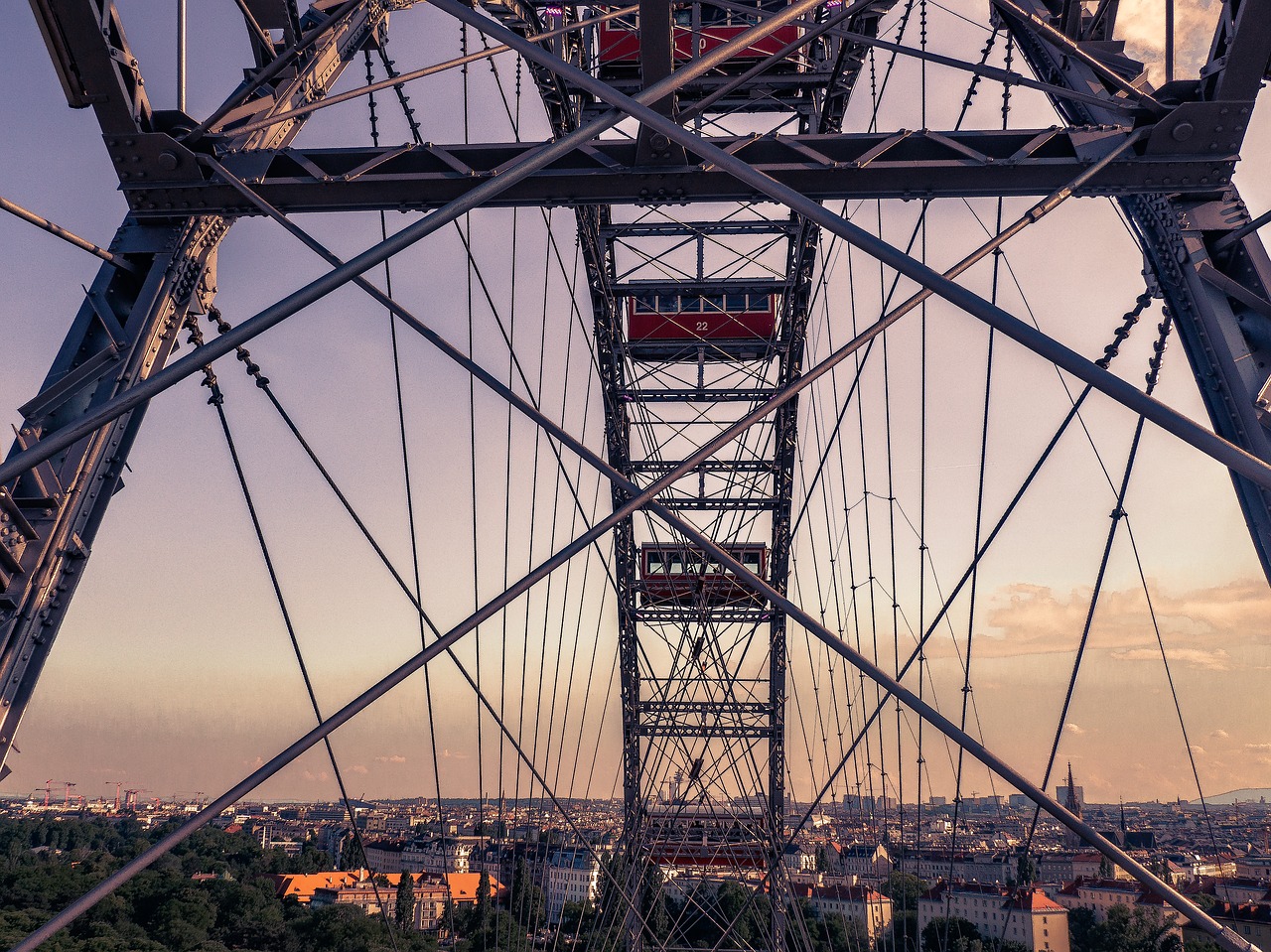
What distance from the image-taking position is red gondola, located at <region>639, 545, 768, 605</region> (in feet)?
77.7

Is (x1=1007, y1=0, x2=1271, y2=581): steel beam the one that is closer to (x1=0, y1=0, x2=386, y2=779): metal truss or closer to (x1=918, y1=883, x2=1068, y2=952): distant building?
(x1=0, y1=0, x2=386, y2=779): metal truss

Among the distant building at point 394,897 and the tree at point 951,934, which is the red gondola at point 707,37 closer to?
the tree at point 951,934

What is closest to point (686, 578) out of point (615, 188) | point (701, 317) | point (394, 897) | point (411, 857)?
point (701, 317)

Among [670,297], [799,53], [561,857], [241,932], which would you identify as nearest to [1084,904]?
[561,857]

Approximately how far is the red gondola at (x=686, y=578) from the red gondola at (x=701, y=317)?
6400 millimetres

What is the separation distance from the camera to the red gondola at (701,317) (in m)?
17.9

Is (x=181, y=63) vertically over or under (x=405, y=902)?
over

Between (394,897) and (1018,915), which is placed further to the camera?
(394,897)

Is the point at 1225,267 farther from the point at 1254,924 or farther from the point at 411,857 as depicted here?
the point at 411,857

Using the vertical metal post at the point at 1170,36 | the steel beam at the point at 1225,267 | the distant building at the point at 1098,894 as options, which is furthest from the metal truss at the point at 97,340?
the distant building at the point at 1098,894

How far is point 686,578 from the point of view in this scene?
23.9 metres

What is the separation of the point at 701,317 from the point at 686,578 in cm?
751

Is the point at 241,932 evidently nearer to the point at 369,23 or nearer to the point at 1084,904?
the point at 1084,904

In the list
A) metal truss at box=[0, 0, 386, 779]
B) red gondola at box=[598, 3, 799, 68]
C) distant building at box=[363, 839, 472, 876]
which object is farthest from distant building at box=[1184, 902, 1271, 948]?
distant building at box=[363, 839, 472, 876]
